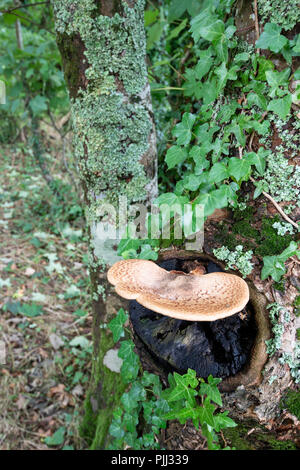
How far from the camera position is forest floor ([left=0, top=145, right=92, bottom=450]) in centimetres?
265

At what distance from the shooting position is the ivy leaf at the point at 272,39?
1.12 metres

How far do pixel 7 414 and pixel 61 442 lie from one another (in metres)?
0.53

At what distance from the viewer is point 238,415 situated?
1.30 m

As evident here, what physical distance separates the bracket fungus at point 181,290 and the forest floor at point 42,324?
200 cm

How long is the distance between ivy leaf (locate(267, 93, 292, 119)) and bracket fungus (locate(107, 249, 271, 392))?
2.11ft

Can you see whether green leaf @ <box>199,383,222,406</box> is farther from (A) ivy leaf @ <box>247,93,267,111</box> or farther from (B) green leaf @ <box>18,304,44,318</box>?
(B) green leaf @ <box>18,304,44,318</box>

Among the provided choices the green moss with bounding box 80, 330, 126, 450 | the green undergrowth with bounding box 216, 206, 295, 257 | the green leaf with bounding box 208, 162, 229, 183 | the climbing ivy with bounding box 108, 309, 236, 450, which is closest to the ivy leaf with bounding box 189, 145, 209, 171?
the green leaf with bounding box 208, 162, 229, 183

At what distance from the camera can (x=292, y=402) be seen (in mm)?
1275

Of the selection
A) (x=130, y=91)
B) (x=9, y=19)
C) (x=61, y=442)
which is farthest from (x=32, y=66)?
(x=61, y=442)

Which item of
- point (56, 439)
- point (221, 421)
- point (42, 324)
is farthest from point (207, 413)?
point (42, 324)

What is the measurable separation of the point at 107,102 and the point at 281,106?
908mm

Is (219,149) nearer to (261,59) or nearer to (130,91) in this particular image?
(261,59)

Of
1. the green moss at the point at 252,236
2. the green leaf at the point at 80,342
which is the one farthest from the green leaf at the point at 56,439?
the green moss at the point at 252,236

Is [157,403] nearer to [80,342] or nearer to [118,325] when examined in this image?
[118,325]
